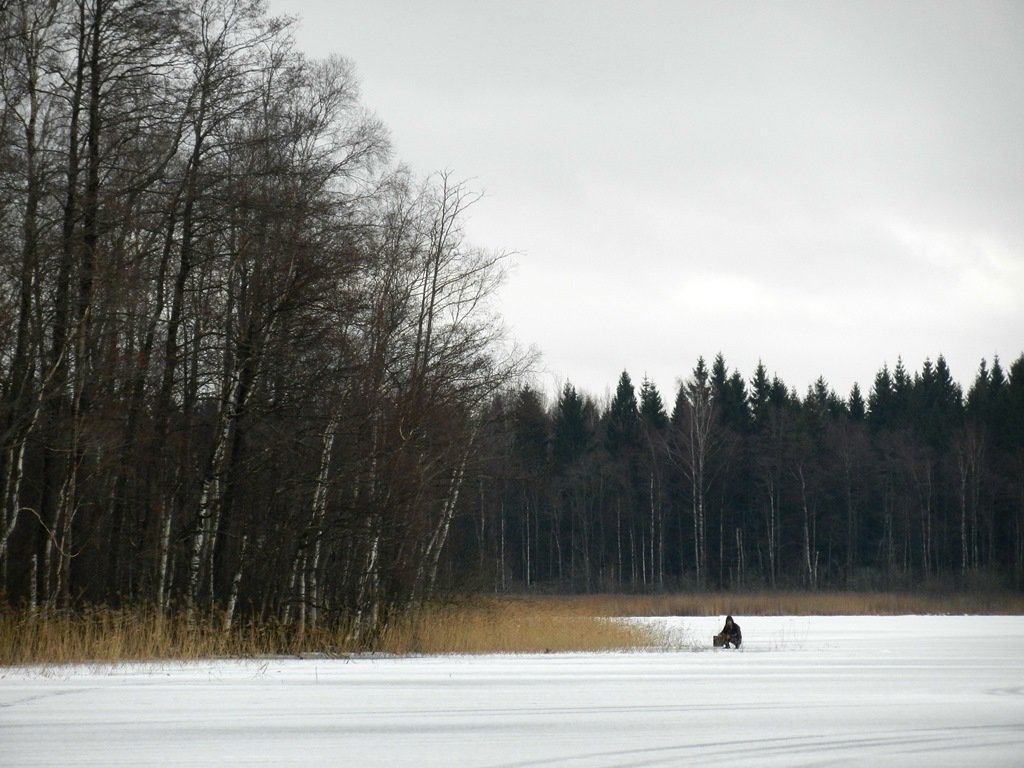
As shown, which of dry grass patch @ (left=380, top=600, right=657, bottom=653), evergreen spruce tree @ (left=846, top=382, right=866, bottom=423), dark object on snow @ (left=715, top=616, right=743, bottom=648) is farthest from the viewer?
evergreen spruce tree @ (left=846, top=382, right=866, bottom=423)

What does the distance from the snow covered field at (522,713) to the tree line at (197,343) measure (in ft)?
11.9

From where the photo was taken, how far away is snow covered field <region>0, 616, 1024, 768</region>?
336 inches

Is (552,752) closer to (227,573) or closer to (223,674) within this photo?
(223,674)

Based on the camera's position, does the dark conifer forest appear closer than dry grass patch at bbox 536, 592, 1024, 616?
Yes

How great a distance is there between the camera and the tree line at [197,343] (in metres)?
20.3

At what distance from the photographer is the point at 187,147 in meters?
23.3

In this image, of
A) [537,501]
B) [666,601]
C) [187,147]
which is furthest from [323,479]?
[537,501]

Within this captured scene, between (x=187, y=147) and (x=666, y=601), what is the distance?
32895 millimetres

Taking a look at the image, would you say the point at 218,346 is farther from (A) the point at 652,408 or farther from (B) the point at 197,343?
(A) the point at 652,408

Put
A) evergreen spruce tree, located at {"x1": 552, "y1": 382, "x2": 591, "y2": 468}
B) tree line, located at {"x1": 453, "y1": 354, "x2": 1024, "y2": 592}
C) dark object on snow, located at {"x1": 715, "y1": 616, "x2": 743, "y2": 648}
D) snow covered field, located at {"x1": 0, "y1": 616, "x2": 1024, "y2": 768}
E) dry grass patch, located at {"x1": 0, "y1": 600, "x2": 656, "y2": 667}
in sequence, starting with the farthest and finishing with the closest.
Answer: evergreen spruce tree, located at {"x1": 552, "y1": 382, "x2": 591, "y2": 468} → tree line, located at {"x1": 453, "y1": 354, "x2": 1024, "y2": 592} → dark object on snow, located at {"x1": 715, "y1": 616, "x2": 743, "y2": 648} → dry grass patch, located at {"x1": 0, "y1": 600, "x2": 656, "y2": 667} → snow covered field, located at {"x1": 0, "y1": 616, "x2": 1024, "y2": 768}

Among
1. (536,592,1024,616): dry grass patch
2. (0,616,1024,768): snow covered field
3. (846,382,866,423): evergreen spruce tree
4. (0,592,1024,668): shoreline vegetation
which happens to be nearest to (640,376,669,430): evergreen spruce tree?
(846,382,866,423): evergreen spruce tree

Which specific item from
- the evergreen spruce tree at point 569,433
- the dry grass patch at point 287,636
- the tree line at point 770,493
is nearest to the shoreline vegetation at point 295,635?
the dry grass patch at point 287,636

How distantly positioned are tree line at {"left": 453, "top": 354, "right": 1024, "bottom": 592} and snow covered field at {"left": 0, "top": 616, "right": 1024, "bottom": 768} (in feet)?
173

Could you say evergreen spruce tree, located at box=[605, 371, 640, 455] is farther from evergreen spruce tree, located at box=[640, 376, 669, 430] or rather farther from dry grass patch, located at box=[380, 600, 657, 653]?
dry grass patch, located at box=[380, 600, 657, 653]
